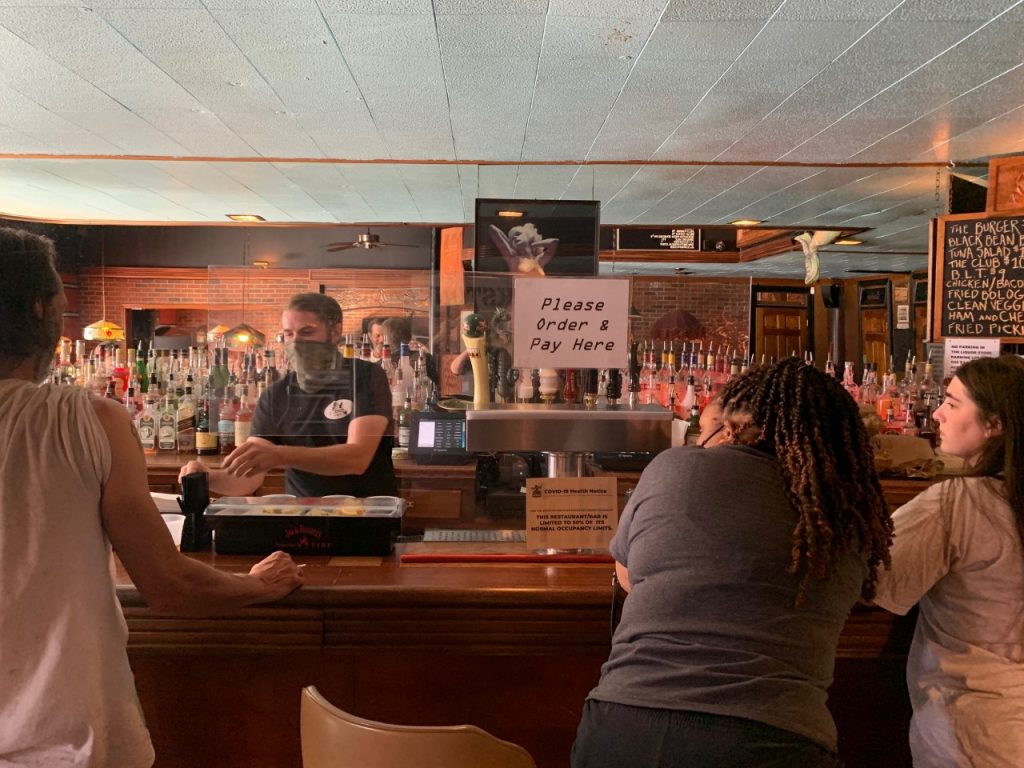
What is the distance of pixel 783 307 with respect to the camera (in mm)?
9797

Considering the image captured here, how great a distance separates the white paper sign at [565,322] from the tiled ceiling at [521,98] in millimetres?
1479

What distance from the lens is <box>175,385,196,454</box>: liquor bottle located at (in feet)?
12.4

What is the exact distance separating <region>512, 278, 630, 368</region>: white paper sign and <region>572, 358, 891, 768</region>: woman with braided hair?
521mm

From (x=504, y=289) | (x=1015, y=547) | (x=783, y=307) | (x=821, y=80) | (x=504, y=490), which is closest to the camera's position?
(x=1015, y=547)

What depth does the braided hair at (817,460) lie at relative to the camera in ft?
3.81

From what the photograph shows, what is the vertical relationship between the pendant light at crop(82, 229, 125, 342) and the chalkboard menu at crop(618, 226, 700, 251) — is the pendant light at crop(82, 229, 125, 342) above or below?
below

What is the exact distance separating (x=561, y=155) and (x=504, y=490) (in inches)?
126

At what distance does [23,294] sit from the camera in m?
1.10

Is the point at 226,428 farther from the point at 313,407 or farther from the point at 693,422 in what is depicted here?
the point at 693,422

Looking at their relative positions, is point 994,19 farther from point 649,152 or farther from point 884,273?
point 884,273

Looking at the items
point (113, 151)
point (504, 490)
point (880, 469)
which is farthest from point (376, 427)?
point (113, 151)

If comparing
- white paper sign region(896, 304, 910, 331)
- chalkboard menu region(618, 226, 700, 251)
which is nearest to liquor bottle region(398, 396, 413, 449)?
chalkboard menu region(618, 226, 700, 251)

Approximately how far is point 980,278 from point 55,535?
389 cm

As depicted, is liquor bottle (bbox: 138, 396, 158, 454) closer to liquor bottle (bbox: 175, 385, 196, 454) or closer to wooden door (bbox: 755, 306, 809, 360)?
liquor bottle (bbox: 175, 385, 196, 454)
